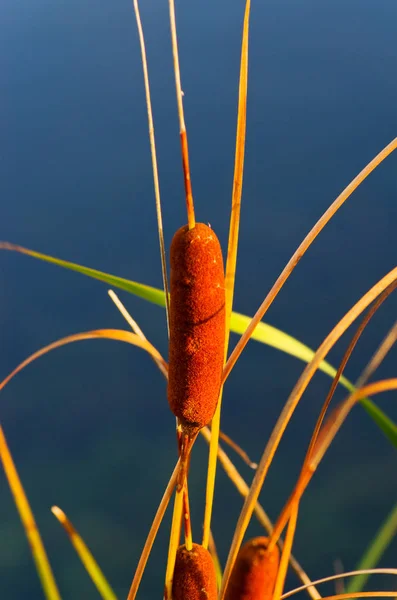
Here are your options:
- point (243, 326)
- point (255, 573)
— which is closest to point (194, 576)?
point (255, 573)

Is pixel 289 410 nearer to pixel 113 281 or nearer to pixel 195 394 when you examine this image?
pixel 195 394

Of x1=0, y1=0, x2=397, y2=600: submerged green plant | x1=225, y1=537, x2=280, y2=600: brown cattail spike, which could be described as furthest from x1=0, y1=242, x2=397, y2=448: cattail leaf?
x1=225, y1=537, x2=280, y2=600: brown cattail spike

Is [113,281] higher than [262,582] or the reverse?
higher

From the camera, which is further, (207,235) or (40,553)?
Result: (40,553)

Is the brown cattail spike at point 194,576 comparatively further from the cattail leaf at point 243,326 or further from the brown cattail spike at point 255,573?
the cattail leaf at point 243,326

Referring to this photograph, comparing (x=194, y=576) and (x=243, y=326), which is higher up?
(x=243, y=326)

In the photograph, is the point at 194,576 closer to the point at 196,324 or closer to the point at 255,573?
the point at 255,573

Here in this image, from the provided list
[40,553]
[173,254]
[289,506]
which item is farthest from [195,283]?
[40,553]
